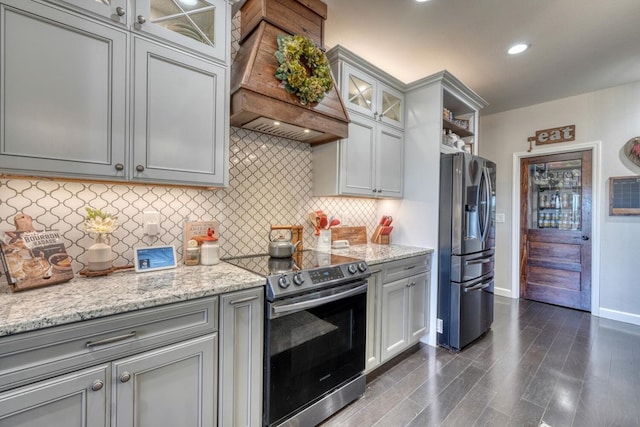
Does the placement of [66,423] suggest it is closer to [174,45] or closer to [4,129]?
[4,129]

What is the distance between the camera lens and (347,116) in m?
2.22

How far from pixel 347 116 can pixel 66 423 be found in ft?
7.35

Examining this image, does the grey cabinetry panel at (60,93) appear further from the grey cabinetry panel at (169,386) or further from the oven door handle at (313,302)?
the oven door handle at (313,302)

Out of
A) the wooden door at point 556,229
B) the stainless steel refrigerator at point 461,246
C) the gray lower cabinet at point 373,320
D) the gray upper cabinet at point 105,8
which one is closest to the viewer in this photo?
the gray upper cabinet at point 105,8

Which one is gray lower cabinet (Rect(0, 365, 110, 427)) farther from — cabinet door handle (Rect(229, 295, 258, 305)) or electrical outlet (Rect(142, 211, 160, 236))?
electrical outlet (Rect(142, 211, 160, 236))

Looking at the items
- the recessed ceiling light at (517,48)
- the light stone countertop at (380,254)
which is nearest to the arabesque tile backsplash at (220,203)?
the light stone countertop at (380,254)

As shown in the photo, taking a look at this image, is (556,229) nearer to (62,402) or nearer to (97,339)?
(97,339)

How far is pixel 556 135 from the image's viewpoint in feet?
12.8

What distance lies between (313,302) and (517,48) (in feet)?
9.92

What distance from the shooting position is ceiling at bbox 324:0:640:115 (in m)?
2.15

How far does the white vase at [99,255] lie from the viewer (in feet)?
4.71

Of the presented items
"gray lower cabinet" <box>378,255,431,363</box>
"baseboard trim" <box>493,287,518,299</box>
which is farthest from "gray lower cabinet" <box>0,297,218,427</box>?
"baseboard trim" <box>493,287,518,299</box>

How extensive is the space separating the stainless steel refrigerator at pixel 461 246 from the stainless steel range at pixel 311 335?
113 centimetres

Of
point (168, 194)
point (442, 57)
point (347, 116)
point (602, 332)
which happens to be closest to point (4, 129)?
point (168, 194)
